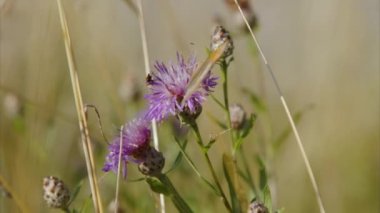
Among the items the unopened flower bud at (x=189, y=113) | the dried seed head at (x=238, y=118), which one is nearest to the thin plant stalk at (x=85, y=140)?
the unopened flower bud at (x=189, y=113)

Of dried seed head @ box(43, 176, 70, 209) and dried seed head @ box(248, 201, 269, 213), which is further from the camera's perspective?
dried seed head @ box(43, 176, 70, 209)

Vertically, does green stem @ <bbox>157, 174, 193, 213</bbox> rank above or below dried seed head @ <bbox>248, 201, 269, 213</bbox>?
above

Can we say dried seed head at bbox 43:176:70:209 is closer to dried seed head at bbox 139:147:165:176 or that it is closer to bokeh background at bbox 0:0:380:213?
dried seed head at bbox 139:147:165:176

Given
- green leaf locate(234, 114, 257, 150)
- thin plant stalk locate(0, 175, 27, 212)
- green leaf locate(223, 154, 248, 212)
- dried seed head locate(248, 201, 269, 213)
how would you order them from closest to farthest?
dried seed head locate(248, 201, 269, 213)
green leaf locate(223, 154, 248, 212)
green leaf locate(234, 114, 257, 150)
thin plant stalk locate(0, 175, 27, 212)

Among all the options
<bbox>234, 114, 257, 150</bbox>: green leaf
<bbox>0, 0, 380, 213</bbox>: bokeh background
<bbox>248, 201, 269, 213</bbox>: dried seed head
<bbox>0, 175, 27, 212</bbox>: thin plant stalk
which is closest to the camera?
<bbox>248, 201, 269, 213</bbox>: dried seed head

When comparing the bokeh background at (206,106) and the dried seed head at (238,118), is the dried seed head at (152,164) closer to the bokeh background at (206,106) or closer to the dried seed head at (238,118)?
the dried seed head at (238,118)

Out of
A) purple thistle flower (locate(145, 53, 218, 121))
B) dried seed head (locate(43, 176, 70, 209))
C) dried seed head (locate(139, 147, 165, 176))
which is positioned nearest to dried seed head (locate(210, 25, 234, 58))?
purple thistle flower (locate(145, 53, 218, 121))
